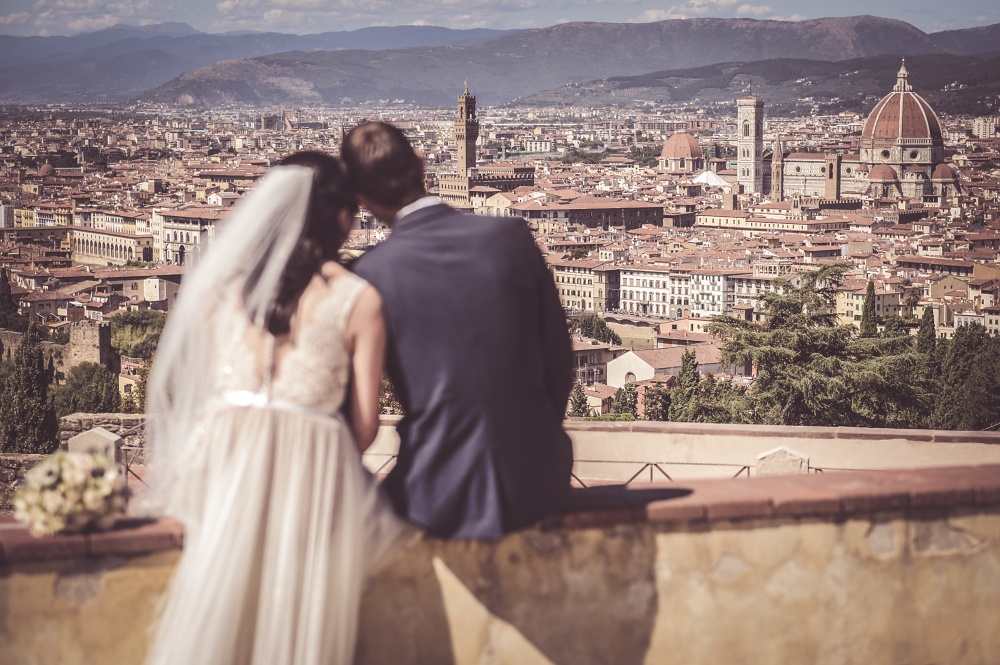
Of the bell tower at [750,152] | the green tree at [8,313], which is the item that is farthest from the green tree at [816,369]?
the bell tower at [750,152]

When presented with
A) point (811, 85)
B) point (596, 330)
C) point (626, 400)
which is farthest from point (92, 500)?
point (811, 85)

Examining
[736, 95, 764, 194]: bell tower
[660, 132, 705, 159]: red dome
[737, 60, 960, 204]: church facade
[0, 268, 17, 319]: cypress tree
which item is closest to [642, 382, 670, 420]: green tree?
[0, 268, 17, 319]: cypress tree

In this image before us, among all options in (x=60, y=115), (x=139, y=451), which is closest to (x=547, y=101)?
(x=60, y=115)

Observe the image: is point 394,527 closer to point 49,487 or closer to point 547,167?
point 49,487

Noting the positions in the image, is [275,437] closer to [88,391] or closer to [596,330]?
[88,391]

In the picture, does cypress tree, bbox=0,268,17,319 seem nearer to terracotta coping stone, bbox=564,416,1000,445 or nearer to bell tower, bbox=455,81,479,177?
terracotta coping stone, bbox=564,416,1000,445

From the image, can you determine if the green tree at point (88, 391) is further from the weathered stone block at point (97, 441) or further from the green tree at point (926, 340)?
the weathered stone block at point (97, 441)
